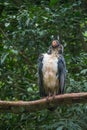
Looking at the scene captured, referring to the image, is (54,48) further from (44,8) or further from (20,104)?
(20,104)

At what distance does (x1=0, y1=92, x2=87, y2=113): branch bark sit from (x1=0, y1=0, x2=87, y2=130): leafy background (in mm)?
395

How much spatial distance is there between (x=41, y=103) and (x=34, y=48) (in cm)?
148

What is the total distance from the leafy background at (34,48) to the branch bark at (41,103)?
1.30 feet

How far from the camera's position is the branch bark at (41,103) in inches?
187

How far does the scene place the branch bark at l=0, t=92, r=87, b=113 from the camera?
4758 millimetres

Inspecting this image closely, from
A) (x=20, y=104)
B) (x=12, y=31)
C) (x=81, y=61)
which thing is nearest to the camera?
(x=20, y=104)

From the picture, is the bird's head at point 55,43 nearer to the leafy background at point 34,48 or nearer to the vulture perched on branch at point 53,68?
the vulture perched on branch at point 53,68

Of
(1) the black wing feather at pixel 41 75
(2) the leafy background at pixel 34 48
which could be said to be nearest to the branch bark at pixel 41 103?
(2) the leafy background at pixel 34 48

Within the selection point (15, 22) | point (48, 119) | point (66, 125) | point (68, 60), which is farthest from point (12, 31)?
point (66, 125)

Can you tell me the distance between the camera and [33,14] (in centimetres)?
576

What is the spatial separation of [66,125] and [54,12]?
1.87m

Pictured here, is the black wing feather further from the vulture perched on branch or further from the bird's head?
the bird's head

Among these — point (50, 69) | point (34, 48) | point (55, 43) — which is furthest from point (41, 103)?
point (34, 48)

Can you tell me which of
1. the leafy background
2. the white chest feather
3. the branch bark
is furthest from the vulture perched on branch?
the branch bark
